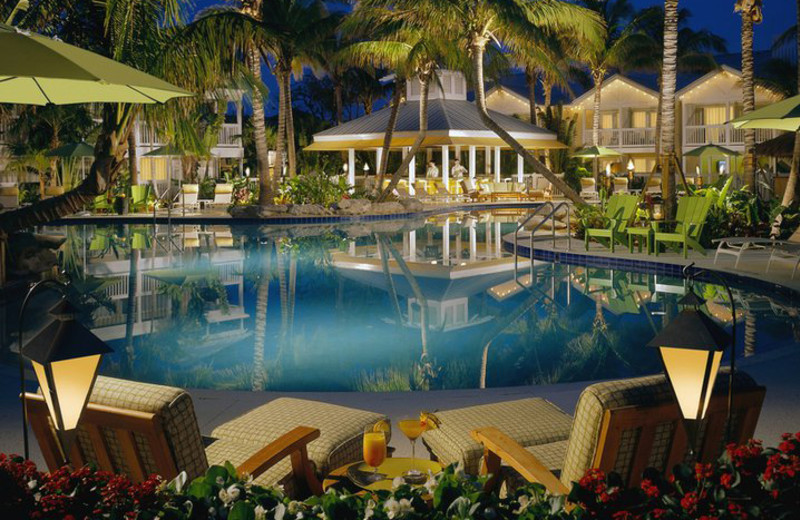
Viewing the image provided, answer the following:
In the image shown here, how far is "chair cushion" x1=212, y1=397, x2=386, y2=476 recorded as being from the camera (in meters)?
4.24

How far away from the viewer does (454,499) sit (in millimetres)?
2598

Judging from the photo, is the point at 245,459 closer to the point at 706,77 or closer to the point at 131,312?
the point at 131,312

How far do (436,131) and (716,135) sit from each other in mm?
13927

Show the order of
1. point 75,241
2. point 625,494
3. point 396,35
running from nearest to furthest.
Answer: point 625,494 → point 75,241 → point 396,35

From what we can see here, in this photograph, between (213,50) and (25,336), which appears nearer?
(25,336)

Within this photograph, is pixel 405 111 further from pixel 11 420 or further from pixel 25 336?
pixel 11 420

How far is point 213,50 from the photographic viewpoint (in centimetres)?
1340

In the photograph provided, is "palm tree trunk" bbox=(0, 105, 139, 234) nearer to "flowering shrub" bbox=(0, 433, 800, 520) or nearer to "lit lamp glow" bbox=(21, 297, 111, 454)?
"lit lamp glow" bbox=(21, 297, 111, 454)

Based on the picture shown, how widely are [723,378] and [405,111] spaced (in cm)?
3580

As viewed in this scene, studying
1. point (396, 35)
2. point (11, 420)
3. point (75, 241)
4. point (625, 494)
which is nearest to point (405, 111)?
point (396, 35)

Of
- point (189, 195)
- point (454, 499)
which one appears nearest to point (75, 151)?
point (189, 195)

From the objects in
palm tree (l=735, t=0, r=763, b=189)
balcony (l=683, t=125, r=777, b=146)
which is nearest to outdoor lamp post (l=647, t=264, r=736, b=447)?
palm tree (l=735, t=0, r=763, b=189)

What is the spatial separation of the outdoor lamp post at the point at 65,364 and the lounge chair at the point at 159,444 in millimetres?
142

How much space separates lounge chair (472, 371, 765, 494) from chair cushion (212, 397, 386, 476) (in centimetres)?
92
